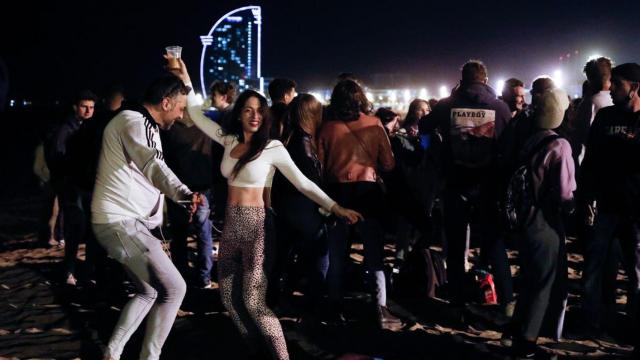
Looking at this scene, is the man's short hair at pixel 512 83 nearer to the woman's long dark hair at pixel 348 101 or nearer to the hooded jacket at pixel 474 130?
the hooded jacket at pixel 474 130

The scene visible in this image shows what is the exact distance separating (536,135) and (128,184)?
288 centimetres

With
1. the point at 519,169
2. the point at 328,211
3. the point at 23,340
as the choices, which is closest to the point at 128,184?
the point at 328,211

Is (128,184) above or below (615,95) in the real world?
below

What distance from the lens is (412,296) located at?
640 cm

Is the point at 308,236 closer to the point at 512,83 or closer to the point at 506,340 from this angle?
the point at 506,340

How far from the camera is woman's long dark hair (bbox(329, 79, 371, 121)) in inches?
208

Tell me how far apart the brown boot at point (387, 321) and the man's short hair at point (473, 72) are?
2.18m

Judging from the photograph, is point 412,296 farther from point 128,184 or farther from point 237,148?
point 128,184

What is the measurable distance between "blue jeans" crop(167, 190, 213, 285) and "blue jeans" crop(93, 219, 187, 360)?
2.20 metres

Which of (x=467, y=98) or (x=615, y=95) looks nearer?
(x=615, y=95)

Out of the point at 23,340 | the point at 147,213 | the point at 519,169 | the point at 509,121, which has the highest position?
the point at 509,121

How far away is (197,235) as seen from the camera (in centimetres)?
675

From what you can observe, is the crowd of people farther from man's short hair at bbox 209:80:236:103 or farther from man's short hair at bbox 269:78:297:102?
man's short hair at bbox 209:80:236:103

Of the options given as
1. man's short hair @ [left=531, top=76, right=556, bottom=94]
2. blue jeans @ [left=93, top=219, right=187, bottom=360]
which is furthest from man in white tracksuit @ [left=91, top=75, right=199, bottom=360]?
man's short hair @ [left=531, top=76, right=556, bottom=94]
